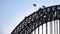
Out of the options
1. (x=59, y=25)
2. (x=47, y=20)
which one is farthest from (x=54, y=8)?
(x=59, y=25)

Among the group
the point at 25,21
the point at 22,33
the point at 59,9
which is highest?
the point at 59,9

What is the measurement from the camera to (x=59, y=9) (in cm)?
2953

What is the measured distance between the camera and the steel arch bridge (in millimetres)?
30816

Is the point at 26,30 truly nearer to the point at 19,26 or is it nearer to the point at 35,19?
the point at 19,26

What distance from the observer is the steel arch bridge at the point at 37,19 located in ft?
101

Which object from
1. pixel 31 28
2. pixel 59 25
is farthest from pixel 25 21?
pixel 59 25

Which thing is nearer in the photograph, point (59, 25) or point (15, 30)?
point (59, 25)

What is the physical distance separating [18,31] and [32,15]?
661cm

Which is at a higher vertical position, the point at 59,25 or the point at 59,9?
the point at 59,9

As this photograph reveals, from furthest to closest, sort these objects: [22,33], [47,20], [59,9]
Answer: [22,33] < [47,20] < [59,9]

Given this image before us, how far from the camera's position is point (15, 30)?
39.2 meters

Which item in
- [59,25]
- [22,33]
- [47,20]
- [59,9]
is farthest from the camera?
[22,33]

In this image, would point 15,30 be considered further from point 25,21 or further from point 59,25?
point 59,25

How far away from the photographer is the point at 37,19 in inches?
1330
